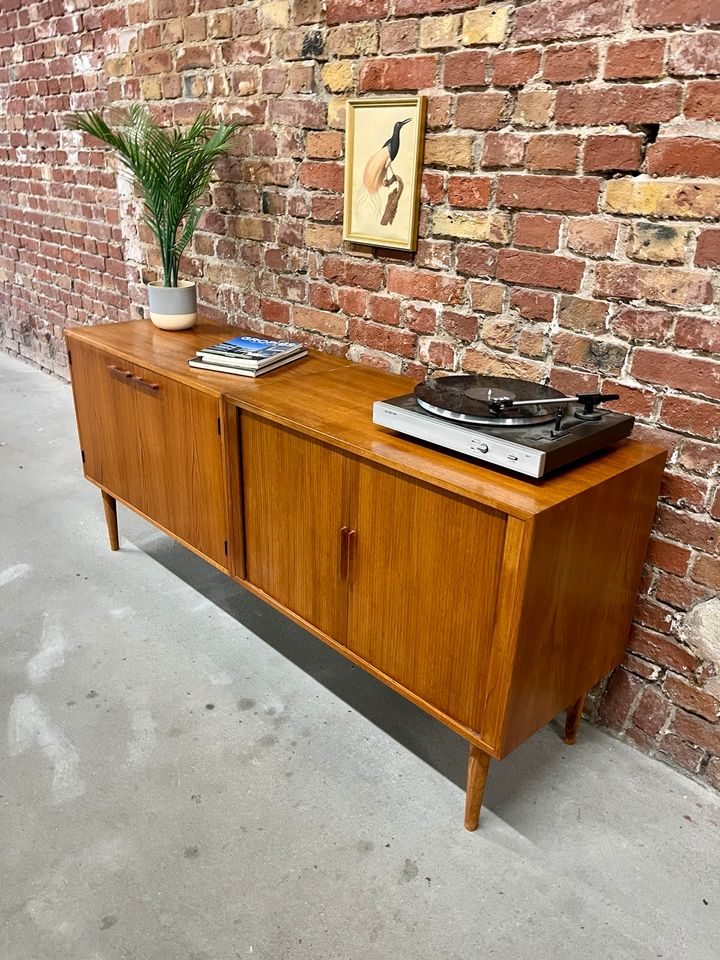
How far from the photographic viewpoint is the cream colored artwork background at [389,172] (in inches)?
71.9

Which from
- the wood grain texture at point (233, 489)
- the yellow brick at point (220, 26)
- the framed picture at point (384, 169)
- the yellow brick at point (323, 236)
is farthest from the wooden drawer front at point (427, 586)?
the yellow brick at point (220, 26)

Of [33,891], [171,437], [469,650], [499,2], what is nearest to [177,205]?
[171,437]

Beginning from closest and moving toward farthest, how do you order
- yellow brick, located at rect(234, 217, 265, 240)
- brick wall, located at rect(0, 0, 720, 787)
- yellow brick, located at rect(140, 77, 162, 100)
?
1. brick wall, located at rect(0, 0, 720, 787)
2. yellow brick, located at rect(234, 217, 265, 240)
3. yellow brick, located at rect(140, 77, 162, 100)

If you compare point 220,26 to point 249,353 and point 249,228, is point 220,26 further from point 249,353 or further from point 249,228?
point 249,353

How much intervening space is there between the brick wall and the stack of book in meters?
0.25

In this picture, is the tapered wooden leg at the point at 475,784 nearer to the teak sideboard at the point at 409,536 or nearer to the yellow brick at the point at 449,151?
the teak sideboard at the point at 409,536

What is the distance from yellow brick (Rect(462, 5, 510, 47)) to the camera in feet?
5.18

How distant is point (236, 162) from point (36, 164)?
2.30 m

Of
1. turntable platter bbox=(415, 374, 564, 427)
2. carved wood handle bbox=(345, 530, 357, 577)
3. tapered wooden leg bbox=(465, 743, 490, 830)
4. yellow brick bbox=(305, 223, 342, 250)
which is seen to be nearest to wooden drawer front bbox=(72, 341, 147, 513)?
yellow brick bbox=(305, 223, 342, 250)

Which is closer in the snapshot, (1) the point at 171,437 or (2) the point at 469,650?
(2) the point at 469,650

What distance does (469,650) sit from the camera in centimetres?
141

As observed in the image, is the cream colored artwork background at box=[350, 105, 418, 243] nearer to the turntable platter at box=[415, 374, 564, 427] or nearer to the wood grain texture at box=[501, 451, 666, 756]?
the turntable platter at box=[415, 374, 564, 427]

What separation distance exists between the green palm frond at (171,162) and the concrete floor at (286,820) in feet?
4.08

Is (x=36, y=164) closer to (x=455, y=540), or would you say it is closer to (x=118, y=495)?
(x=118, y=495)
